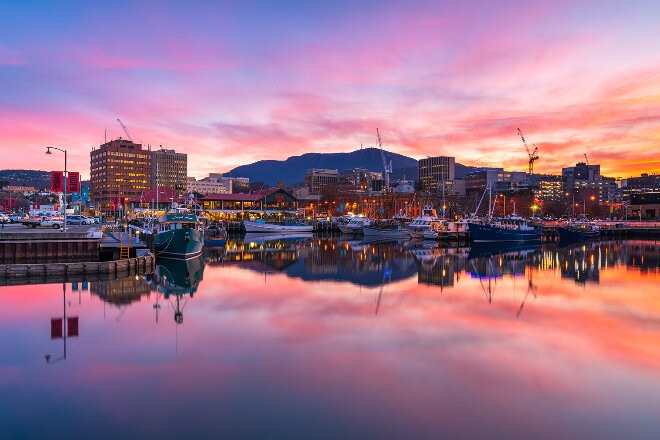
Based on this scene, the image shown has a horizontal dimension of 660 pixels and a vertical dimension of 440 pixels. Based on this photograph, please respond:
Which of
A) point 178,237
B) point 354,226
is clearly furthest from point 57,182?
point 354,226

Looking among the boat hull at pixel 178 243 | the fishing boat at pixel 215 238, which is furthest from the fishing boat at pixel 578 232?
the boat hull at pixel 178 243

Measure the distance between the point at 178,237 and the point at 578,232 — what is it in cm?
8460

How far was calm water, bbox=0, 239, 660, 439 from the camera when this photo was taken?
436 inches

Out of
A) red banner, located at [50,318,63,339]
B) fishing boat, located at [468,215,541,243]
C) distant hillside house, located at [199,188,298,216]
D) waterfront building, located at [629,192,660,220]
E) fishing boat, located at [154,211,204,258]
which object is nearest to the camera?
red banner, located at [50,318,63,339]

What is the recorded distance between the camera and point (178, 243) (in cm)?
4216

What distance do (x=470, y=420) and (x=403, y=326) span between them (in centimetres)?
939

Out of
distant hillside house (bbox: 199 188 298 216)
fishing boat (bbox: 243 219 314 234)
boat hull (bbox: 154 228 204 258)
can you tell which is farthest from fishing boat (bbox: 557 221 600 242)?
boat hull (bbox: 154 228 204 258)

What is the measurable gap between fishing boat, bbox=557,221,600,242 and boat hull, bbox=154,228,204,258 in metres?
75.8

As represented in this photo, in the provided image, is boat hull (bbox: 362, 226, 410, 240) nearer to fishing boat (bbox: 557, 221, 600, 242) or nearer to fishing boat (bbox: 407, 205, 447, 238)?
fishing boat (bbox: 407, 205, 447, 238)

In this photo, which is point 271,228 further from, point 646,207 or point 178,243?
point 646,207

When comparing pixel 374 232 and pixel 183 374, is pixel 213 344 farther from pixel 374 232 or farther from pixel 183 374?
pixel 374 232

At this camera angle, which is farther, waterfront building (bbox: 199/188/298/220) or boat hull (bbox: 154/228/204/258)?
waterfront building (bbox: 199/188/298/220)

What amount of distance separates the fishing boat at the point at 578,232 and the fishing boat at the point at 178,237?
247 ft

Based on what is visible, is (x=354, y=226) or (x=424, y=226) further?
(x=354, y=226)
